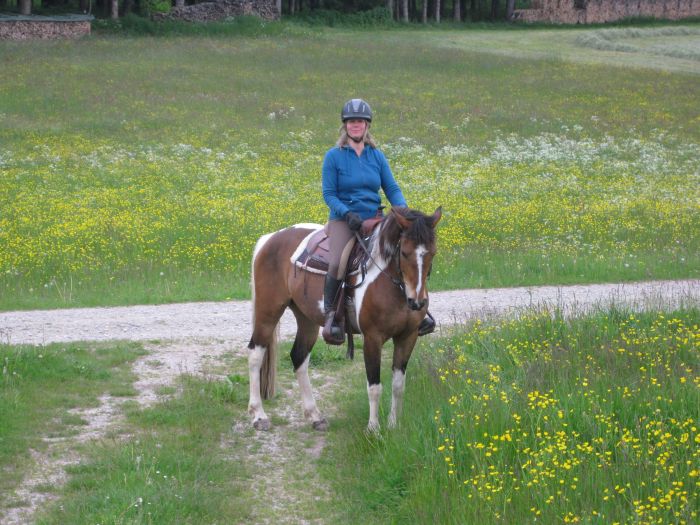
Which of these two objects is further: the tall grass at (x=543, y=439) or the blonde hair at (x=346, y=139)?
the blonde hair at (x=346, y=139)

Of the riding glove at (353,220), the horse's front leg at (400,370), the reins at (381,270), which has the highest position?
the riding glove at (353,220)

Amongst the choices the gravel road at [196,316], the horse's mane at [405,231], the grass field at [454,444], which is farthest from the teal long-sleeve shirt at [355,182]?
the gravel road at [196,316]

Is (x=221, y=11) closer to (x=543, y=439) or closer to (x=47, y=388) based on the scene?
(x=47, y=388)

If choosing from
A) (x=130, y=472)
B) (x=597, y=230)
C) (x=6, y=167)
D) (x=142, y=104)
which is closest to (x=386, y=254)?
(x=130, y=472)

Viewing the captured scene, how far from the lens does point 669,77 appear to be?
4675cm

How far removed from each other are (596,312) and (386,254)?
12.2ft

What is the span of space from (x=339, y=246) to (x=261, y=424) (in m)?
2.22

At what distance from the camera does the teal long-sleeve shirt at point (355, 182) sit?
965cm

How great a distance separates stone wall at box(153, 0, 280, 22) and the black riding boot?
5184 cm

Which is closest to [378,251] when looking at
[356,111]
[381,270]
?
[381,270]

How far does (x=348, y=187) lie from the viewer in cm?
973

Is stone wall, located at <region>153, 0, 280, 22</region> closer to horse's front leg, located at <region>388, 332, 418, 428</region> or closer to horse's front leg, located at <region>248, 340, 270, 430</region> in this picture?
horse's front leg, located at <region>248, 340, 270, 430</region>

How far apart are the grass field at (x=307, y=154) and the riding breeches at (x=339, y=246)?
718 cm

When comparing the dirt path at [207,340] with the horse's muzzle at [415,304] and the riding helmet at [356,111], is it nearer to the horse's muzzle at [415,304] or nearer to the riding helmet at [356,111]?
the horse's muzzle at [415,304]
